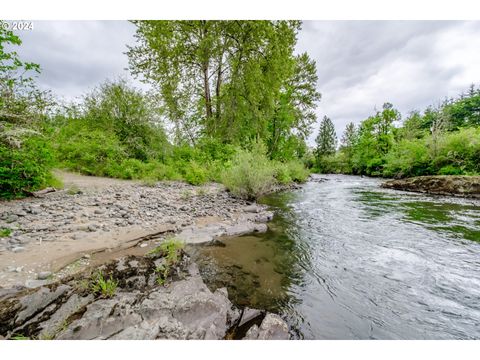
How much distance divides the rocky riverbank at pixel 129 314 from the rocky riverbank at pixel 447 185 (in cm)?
1292

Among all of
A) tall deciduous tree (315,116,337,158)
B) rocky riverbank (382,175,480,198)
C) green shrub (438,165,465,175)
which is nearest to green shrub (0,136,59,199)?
rocky riverbank (382,175,480,198)

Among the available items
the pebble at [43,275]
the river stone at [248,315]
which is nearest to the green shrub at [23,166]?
the pebble at [43,275]

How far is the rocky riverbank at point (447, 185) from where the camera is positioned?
982 centimetres

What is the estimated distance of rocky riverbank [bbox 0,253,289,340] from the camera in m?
1.76

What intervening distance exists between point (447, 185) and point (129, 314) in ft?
47.9

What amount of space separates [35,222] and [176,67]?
41.3 feet

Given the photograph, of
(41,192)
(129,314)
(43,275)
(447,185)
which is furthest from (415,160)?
(41,192)

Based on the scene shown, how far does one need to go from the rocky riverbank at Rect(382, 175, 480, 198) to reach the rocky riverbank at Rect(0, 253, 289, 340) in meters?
12.9

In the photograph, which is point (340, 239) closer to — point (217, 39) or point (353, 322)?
point (353, 322)

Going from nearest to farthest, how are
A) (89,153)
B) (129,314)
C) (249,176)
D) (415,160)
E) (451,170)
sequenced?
(129,314)
(249,176)
(89,153)
(451,170)
(415,160)

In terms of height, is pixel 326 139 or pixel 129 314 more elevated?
pixel 326 139

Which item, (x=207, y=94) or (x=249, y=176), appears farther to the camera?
(x=207, y=94)

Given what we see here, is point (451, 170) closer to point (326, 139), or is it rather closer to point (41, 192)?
point (41, 192)

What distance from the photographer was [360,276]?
3.17m
